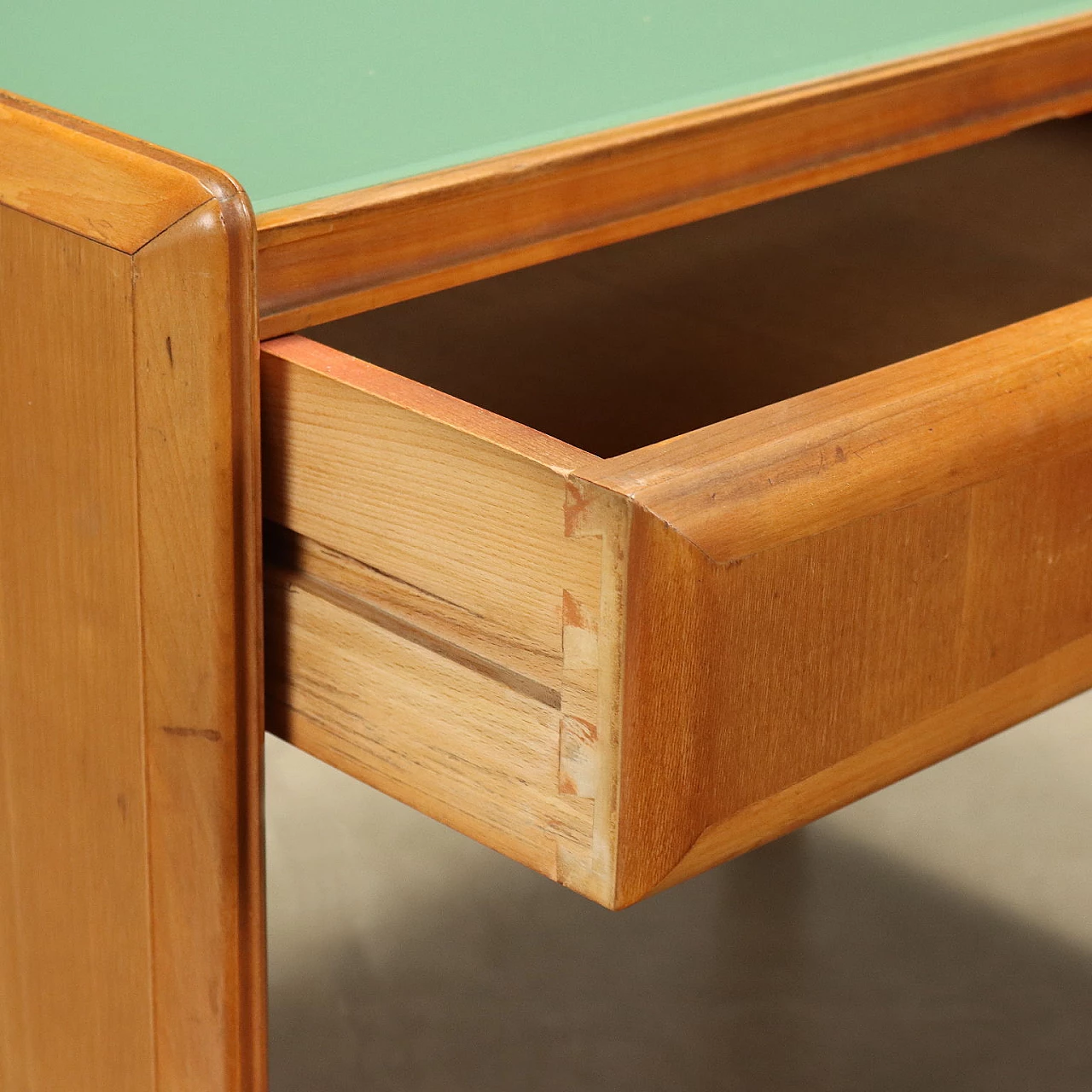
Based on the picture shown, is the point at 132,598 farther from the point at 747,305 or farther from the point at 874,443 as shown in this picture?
the point at 747,305

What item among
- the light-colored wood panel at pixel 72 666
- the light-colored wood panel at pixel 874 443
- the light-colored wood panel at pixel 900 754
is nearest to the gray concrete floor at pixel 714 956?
the light-colored wood panel at pixel 72 666

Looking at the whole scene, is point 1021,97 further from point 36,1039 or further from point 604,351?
point 36,1039

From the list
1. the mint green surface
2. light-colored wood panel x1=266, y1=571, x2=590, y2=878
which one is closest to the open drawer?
light-colored wood panel x1=266, y1=571, x2=590, y2=878

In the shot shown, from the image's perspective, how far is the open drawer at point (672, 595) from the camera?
55 cm

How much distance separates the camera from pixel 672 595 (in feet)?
1.77

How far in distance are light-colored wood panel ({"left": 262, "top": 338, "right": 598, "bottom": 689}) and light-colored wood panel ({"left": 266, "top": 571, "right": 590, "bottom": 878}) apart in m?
0.02

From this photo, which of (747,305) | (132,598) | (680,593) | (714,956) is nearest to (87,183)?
(132,598)

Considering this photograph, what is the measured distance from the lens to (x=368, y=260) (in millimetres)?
668

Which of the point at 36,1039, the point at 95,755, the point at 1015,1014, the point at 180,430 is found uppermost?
the point at 180,430

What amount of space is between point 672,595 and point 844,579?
2.9 inches

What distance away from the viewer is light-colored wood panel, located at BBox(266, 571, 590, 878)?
1.90 ft

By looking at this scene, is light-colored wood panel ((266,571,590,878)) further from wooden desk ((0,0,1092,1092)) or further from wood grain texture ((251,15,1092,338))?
wood grain texture ((251,15,1092,338))

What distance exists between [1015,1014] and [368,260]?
2.33 feet

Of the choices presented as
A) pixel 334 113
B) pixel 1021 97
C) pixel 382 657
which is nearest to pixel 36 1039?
pixel 382 657
